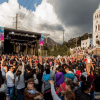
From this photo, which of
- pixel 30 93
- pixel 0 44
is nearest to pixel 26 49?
pixel 0 44

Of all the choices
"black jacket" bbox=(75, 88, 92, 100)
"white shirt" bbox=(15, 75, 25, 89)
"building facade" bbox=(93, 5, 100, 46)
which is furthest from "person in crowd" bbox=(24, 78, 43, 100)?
"building facade" bbox=(93, 5, 100, 46)

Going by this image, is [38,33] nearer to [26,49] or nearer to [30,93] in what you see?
[26,49]

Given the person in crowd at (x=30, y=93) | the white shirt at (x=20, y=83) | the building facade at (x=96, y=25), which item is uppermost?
the building facade at (x=96, y=25)

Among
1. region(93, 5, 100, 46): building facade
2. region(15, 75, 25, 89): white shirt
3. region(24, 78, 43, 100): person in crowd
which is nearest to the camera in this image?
region(24, 78, 43, 100): person in crowd

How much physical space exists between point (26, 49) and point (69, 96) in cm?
2944

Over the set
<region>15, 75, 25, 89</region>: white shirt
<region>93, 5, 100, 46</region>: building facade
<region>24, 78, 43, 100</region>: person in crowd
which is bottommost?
<region>15, 75, 25, 89</region>: white shirt

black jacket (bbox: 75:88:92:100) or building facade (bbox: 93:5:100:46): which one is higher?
building facade (bbox: 93:5:100:46)

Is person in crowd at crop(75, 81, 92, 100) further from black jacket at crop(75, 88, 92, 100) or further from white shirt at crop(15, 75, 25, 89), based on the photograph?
white shirt at crop(15, 75, 25, 89)

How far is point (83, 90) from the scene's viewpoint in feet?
6.26

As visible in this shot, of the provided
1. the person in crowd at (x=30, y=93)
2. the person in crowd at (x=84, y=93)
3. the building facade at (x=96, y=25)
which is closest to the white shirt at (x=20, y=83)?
the person in crowd at (x=30, y=93)

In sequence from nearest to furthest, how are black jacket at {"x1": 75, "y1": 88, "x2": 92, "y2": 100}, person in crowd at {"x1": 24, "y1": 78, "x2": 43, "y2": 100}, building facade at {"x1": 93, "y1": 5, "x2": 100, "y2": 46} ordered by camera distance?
black jacket at {"x1": 75, "y1": 88, "x2": 92, "y2": 100}
person in crowd at {"x1": 24, "y1": 78, "x2": 43, "y2": 100}
building facade at {"x1": 93, "y1": 5, "x2": 100, "y2": 46}

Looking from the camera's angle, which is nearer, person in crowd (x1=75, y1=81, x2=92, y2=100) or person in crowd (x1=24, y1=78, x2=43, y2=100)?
person in crowd (x1=75, y1=81, x2=92, y2=100)

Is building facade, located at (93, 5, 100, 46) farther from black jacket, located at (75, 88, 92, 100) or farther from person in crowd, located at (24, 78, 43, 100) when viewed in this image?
person in crowd, located at (24, 78, 43, 100)

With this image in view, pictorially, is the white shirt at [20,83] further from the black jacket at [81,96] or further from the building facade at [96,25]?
the building facade at [96,25]
